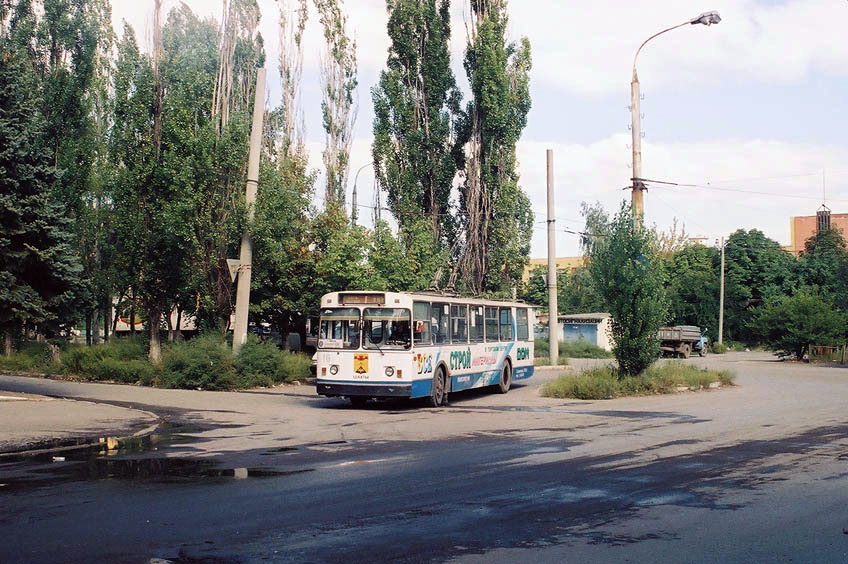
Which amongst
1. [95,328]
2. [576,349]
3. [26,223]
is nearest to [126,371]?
[26,223]

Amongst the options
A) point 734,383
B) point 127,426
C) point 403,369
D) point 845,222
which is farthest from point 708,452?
point 845,222

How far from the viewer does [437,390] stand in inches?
829

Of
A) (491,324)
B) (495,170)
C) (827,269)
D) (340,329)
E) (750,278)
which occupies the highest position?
(495,170)

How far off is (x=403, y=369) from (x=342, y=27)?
96.3ft

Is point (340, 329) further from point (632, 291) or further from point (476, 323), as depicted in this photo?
point (632, 291)

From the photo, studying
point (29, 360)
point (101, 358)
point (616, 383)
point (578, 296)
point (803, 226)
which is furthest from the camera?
point (803, 226)

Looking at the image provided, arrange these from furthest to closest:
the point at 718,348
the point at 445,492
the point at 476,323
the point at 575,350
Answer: the point at 718,348
the point at 575,350
the point at 476,323
the point at 445,492

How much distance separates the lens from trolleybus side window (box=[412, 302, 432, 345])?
19.9 meters

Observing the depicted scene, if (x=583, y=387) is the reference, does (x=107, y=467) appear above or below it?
below

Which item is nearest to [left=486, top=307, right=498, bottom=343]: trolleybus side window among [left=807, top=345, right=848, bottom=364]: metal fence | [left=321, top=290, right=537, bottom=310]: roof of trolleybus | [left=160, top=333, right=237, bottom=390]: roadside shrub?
[left=321, top=290, right=537, bottom=310]: roof of trolleybus

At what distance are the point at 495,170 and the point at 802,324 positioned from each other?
1795cm

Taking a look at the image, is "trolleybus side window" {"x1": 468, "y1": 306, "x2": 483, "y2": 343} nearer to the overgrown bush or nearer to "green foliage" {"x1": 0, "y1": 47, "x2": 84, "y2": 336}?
"green foliage" {"x1": 0, "y1": 47, "x2": 84, "y2": 336}

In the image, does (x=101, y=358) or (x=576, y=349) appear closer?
(x=101, y=358)

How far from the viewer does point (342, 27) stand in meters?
44.3
